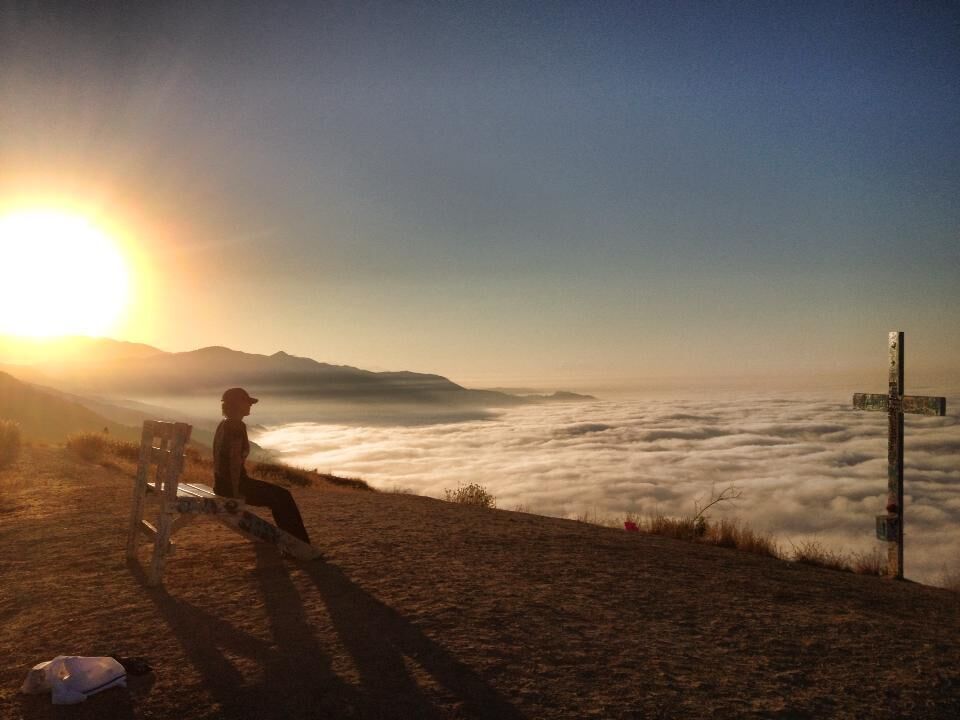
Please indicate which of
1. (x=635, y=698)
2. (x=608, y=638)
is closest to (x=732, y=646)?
(x=608, y=638)

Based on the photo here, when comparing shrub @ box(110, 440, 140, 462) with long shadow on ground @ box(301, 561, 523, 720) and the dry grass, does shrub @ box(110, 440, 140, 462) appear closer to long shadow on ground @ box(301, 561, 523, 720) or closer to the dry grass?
the dry grass

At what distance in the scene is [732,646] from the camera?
5.42 metres

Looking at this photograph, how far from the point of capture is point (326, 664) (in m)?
4.68

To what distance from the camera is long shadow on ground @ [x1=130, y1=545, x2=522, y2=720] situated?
408 cm

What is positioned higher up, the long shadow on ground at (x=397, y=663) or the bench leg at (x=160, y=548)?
the bench leg at (x=160, y=548)

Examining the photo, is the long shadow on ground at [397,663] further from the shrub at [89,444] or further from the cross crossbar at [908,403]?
the shrub at [89,444]

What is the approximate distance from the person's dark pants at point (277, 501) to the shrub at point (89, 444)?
1314cm

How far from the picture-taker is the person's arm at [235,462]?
22.7 feet

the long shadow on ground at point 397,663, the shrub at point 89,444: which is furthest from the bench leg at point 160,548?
the shrub at point 89,444

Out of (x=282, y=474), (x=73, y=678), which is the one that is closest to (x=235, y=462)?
(x=73, y=678)

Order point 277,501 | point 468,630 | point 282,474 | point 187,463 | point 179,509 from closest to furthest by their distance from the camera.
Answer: point 468,630 → point 179,509 → point 277,501 → point 187,463 → point 282,474

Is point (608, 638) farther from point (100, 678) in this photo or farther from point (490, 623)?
point (100, 678)

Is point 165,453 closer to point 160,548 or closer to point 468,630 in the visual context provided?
point 160,548

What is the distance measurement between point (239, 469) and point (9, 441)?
49.6 ft
